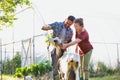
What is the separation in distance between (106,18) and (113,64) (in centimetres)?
401

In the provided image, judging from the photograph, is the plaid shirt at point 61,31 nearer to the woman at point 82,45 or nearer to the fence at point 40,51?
the woman at point 82,45

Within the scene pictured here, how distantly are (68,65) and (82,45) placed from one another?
0.66 metres

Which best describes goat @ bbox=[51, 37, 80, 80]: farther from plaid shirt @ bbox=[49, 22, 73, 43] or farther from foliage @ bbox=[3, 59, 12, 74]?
foliage @ bbox=[3, 59, 12, 74]

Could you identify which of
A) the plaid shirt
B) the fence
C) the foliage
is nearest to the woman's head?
the plaid shirt

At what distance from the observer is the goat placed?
506 cm

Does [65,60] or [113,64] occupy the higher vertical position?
[65,60]

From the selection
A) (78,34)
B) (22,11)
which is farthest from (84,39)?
(22,11)

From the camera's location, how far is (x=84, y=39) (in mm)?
5672

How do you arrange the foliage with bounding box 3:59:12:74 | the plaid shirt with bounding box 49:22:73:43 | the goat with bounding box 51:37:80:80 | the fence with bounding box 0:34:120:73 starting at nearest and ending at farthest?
the goat with bounding box 51:37:80:80 → the plaid shirt with bounding box 49:22:73:43 → the fence with bounding box 0:34:120:73 → the foliage with bounding box 3:59:12:74

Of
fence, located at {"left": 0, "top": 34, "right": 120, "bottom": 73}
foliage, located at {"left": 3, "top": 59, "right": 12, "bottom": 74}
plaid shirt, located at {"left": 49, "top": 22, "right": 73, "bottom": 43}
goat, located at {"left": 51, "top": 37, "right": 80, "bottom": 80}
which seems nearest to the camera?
goat, located at {"left": 51, "top": 37, "right": 80, "bottom": 80}

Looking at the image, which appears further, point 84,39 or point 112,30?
point 112,30

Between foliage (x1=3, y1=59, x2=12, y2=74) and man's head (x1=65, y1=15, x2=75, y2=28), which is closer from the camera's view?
man's head (x1=65, y1=15, x2=75, y2=28)

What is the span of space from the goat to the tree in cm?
835

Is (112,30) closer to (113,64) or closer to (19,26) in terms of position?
(113,64)
